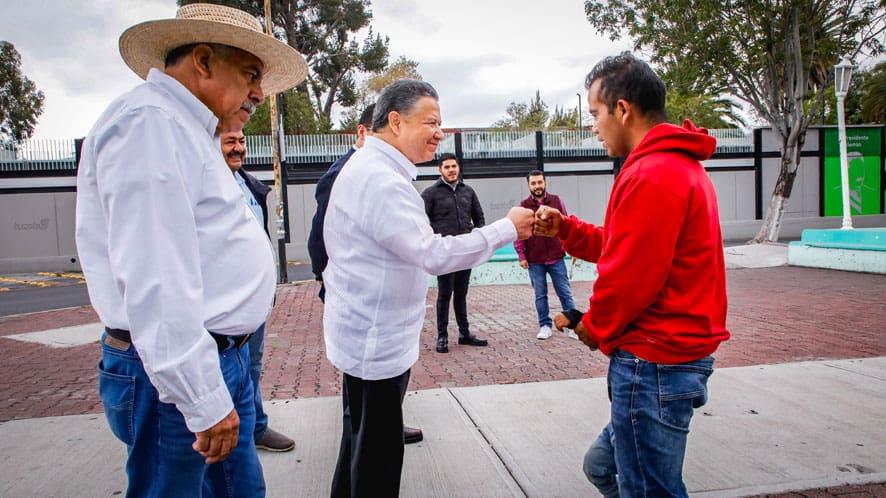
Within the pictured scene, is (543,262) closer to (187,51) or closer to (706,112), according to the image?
(187,51)

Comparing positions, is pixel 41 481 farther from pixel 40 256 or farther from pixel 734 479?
pixel 40 256

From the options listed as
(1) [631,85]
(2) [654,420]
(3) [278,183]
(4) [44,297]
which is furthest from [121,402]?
(4) [44,297]

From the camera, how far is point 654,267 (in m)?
1.90

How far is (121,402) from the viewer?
5.39 ft

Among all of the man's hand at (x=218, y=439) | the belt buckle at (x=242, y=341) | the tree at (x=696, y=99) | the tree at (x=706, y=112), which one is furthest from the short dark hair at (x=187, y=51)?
the tree at (x=706, y=112)

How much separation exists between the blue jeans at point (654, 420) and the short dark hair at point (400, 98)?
1246 mm

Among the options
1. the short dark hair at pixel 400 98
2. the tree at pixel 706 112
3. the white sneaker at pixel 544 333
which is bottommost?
the white sneaker at pixel 544 333

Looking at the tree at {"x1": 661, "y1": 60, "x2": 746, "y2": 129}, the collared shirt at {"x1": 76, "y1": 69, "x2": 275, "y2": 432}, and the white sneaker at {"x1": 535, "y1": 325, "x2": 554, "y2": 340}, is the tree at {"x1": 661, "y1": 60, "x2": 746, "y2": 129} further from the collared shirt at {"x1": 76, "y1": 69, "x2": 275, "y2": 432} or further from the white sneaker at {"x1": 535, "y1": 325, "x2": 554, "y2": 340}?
the collared shirt at {"x1": 76, "y1": 69, "x2": 275, "y2": 432}

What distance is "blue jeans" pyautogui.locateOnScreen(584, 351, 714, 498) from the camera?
197 cm

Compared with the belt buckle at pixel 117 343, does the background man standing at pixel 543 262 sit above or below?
below

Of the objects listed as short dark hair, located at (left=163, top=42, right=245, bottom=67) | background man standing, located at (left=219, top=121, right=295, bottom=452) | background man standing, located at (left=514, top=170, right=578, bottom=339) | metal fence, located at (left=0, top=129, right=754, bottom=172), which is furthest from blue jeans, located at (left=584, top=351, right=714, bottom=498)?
metal fence, located at (left=0, top=129, right=754, bottom=172)

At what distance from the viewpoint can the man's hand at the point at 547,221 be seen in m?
2.62

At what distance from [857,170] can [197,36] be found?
2846 centimetres

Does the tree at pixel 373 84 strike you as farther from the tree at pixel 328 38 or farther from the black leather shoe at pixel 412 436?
the black leather shoe at pixel 412 436
